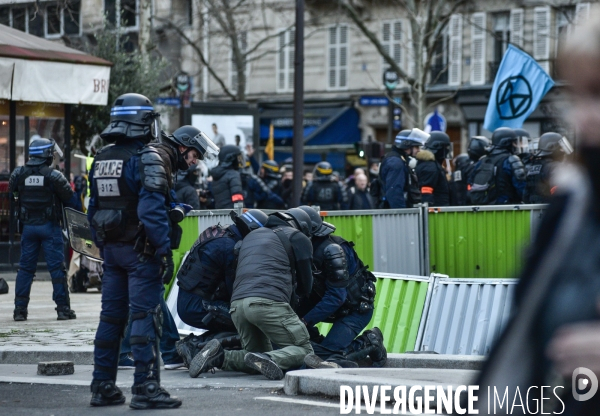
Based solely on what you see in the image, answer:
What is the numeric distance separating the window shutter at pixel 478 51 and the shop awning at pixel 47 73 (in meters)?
18.8

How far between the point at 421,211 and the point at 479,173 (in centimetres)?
256

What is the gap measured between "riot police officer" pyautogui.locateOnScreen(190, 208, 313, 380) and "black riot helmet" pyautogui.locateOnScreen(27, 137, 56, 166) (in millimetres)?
4280

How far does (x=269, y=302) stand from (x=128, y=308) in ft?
4.07

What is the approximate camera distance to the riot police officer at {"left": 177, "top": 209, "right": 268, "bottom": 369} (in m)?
8.26

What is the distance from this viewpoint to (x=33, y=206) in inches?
457

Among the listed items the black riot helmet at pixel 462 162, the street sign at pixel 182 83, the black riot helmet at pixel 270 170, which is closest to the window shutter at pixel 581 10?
the street sign at pixel 182 83

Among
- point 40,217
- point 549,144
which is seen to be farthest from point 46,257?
point 549,144

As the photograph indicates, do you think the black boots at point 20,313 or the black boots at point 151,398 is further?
the black boots at point 20,313

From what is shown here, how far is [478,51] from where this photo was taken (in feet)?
114

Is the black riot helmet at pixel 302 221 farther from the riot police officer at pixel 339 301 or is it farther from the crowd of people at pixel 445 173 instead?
the crowd of people at pixel 445 173

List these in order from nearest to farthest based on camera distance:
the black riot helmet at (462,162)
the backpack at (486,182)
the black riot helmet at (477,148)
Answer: the backpack at (486,182), the black riot helmet at (477,148), the black riot helmet at (462,162)

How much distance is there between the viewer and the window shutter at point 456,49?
34.9m

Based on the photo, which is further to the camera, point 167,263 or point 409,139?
point 409,139

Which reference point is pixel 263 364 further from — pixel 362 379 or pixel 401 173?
pixel 401 173
